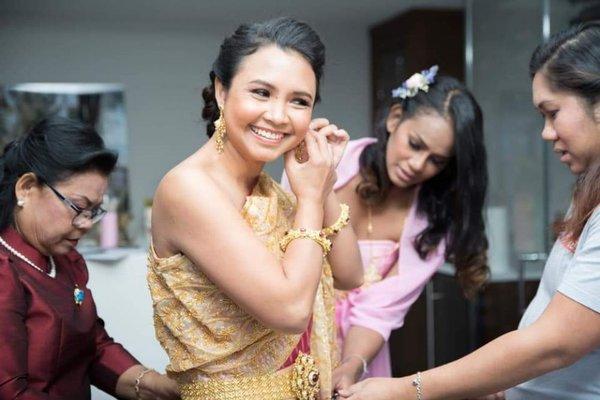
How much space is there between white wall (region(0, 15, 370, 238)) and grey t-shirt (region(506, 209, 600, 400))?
381 cm

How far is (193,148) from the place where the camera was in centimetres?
573

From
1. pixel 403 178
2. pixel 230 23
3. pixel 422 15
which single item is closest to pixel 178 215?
pixel 403 178

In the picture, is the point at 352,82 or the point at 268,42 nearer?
the point at 268,42

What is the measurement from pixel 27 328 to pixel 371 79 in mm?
4700

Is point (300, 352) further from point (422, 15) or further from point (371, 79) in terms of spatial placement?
point (371, 79)

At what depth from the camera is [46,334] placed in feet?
5.36

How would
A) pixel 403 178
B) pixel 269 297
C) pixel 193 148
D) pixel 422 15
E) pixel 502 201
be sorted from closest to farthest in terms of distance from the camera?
pixel 269 297, pixel 403 178, pixel 502 201, pixel 422 15, pixel 193 148

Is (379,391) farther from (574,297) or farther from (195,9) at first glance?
(195,9)

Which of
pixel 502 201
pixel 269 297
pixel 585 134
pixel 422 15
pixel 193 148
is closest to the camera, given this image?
pixel 269 297

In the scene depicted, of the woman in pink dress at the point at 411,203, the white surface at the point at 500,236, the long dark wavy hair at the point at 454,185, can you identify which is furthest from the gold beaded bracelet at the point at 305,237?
the white surface at the point at 500,236

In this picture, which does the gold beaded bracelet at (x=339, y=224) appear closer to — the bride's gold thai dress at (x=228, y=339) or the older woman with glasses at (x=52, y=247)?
the bride's gold thai dress at (x=228, y=339)

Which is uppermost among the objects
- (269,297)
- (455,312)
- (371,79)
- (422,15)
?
(422,15)

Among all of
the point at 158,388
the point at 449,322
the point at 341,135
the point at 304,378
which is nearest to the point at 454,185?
the point at 341,135

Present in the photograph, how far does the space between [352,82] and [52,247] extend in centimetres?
451
